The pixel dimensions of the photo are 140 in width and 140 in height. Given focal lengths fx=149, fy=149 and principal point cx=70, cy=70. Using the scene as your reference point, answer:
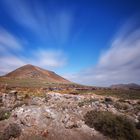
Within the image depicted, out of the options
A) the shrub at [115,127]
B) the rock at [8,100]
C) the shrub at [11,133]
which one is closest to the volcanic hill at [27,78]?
the rock at [8,100]

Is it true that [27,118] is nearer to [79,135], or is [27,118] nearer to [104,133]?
[79,135]

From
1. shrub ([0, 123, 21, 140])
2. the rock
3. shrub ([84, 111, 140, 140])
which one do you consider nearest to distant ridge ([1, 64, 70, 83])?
the rock

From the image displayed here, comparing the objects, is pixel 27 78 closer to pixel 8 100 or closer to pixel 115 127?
pixel 8 100

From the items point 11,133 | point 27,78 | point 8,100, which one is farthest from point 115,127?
point 27,78

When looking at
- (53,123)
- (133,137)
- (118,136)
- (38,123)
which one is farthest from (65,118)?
Result: (133,137)

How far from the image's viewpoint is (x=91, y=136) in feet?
25.0

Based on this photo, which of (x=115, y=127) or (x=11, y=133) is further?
(x=115, y=127)

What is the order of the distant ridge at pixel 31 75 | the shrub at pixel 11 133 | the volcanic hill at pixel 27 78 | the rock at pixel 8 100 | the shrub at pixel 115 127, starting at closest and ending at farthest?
the shrub at pixel 11 133 → the shrub at pixel 115 127 → the rock at pixel 8 100 → the volcanic hill at pixel 27 78 → the distant ridge at pixel 31 75

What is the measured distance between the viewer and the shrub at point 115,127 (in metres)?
7.43

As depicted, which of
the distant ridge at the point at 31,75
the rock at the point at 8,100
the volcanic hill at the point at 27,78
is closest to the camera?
the rock at the point at 8,100

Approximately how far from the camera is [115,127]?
25.2 ft

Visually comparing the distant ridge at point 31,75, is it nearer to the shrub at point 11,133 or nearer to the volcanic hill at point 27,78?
the volcanic hill at point 27,78

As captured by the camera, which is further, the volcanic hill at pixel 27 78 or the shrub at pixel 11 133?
the volcanic hill at pixel 27 78

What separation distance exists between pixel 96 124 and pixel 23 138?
13.1 ft
